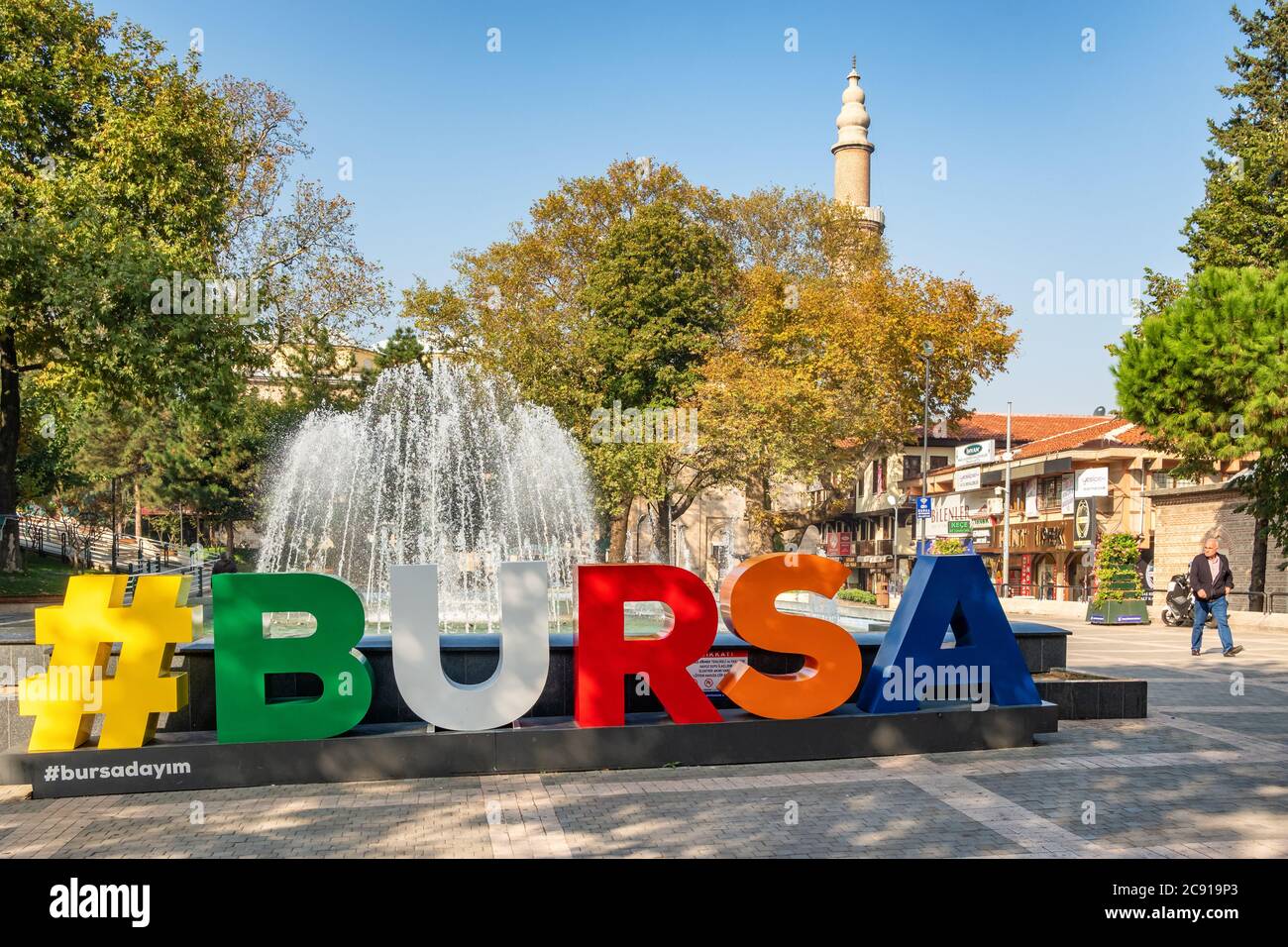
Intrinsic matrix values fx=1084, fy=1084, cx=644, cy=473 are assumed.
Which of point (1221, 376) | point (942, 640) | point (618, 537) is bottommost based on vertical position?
point (942, 640)

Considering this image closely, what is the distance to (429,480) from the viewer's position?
35.6 m

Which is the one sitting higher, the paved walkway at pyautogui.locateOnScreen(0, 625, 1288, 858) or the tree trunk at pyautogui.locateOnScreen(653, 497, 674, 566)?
the tree trunk at pyautogui.locateOnScreen(653, 497, 674, 566)

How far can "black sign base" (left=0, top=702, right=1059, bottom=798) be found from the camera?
820 centimetres

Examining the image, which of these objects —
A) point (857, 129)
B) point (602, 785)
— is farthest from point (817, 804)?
point (857, 129)

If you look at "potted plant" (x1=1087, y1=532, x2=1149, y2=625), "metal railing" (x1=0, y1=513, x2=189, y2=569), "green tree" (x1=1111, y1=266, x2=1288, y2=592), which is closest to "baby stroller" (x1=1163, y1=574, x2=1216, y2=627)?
"potted plant" (x1=1087, y1=532, x2=1149, y2=625)

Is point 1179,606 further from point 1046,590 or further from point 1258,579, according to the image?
point 1046,590

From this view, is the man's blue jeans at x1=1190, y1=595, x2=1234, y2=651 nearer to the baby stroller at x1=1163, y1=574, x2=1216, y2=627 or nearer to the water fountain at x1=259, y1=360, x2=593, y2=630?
the baby stroller at x1=1163, y1=574, x2=1216, y2=627

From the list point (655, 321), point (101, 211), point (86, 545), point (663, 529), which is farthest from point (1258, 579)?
point (86, 545)

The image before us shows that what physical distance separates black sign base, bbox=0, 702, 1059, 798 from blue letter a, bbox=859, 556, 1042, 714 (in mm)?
218

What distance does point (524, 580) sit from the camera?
891cm

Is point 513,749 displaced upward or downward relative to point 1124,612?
upward

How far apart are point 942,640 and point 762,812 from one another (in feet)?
9.99

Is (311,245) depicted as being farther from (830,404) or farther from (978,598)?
(978,598)

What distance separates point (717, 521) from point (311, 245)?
3358 cm
